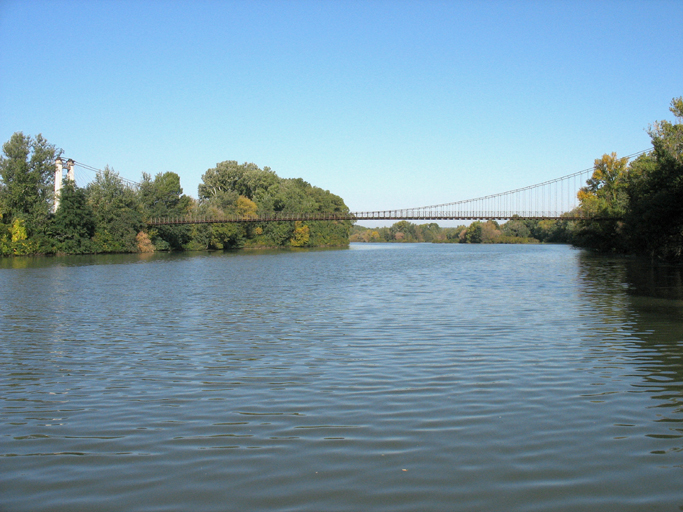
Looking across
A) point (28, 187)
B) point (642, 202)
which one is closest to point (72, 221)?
point (28, 187)

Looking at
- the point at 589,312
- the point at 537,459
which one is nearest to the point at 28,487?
the point at 537,459

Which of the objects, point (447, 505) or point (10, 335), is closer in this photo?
point (447, 505)

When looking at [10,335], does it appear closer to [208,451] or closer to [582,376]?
[208,451]

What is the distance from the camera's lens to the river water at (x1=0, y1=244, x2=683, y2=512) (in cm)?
446

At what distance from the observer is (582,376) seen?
26.5 ft

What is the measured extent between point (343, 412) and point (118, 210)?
204ft

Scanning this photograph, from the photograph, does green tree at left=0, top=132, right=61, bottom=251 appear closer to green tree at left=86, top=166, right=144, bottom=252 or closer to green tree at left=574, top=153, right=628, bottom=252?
green tree at left=86, top=166, right=144, bottom=252

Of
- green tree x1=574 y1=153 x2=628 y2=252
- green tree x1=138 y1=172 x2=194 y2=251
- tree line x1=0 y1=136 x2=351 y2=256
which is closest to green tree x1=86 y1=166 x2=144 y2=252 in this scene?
tree line x1=0 y1=136 x2=351 y2=256

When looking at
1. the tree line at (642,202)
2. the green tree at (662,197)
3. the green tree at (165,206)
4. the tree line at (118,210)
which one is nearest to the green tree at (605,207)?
the tree line at (642,202)

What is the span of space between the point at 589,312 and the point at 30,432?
13.4 m

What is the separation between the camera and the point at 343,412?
6.40 metres

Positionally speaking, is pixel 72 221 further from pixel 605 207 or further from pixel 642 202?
pixel 605 207

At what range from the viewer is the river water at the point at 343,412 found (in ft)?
14.6

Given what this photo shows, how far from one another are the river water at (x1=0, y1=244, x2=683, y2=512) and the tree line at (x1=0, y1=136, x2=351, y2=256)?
150 feet
